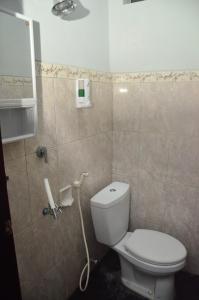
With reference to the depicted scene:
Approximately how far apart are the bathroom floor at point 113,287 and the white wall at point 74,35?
5.61ft

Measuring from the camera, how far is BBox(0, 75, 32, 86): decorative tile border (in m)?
0.98

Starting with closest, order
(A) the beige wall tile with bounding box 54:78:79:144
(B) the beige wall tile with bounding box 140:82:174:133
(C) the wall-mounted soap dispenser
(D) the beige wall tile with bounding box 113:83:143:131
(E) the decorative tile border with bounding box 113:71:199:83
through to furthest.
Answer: (A) the beige wall tile with bounding box 54:78:79:144 → (C) the wall-mounted soap dispenser → (E) the decorative tile border with bounding box 113:71:199:83 → (B) the beige wall tile with bounding box 140:82:174:133 → (D) the beige wall tile with bounding box 113:83:143:131

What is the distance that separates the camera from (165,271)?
1.52 meters

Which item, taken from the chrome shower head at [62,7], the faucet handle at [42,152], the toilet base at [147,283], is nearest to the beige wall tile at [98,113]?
the faucet handle at [42,152]

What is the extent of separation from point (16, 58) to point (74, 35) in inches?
22.1

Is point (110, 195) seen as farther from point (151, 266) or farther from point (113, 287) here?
point (113, 287)

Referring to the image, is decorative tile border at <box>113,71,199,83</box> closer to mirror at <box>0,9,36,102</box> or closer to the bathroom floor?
mirror at <box>0,9,36,102</box>

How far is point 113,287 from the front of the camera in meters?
1.82

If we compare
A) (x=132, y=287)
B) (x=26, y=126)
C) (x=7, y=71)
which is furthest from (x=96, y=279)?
(x=7, y=71)

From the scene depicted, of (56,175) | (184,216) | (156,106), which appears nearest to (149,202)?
(184,216)

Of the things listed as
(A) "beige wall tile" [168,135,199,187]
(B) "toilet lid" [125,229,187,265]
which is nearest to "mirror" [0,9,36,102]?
(A) "beige wall tile" [168,135,199,187]

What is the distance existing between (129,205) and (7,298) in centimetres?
142

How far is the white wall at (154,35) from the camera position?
1561mm

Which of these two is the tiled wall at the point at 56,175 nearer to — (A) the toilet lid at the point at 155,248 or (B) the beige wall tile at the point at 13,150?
(B) the beige wall tile at the point at 13,150
